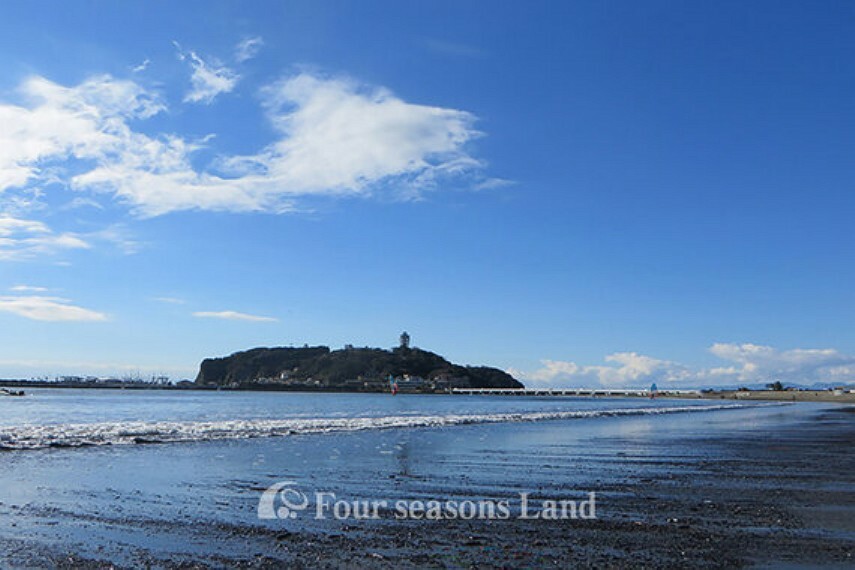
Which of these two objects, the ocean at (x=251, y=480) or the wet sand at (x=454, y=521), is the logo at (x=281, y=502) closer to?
the ocean at (x=251, y=480)

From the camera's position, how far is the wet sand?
9.13 meters

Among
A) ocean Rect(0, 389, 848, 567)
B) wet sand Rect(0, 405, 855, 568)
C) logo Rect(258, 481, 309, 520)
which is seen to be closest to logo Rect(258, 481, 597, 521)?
logo Rect(258, 481, 309, 520)

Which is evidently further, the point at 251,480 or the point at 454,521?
the point at 251,480

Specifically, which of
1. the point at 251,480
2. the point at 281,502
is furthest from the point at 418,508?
the point at 251,480

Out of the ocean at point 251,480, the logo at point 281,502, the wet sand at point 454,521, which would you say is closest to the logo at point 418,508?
the logo at point 281,502

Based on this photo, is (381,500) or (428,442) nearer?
(381,500)

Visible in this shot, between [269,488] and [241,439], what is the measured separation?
52.8 ft

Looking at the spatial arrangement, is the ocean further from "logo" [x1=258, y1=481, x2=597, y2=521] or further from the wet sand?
"logo" [x1=258, y1=481, x2=597, y2=521]

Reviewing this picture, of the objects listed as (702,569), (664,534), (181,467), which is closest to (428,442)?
(181,467)

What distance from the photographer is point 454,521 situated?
11.7 meters

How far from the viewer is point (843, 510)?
1286 centimetres

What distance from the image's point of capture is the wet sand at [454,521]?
9133 millimetres

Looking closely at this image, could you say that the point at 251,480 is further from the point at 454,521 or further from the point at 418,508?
the point at 454,521

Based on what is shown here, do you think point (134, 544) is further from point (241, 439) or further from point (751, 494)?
point (241, 439)
